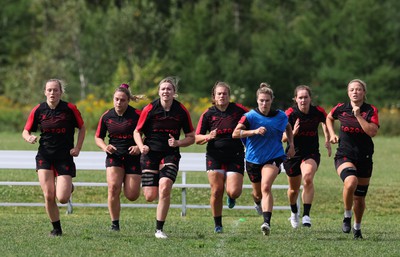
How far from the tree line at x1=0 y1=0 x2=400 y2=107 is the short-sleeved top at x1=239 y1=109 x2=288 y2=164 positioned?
145 feet

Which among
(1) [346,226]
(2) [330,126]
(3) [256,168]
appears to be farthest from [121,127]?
(1) [346,226]

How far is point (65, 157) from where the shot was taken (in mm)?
13195

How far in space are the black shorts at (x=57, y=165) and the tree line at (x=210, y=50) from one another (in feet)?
147

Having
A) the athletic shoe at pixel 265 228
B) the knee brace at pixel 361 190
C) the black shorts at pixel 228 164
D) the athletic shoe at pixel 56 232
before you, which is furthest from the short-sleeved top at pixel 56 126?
the knee brace at pixel 361 190

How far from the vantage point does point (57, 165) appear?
519 inches

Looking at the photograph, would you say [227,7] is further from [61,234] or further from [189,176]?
[61,234]

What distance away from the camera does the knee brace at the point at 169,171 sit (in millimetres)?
13234

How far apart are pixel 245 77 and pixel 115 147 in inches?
2099

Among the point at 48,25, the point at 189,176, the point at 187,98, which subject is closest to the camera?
the point at 189,176

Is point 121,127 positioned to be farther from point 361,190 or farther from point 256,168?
point 361,190

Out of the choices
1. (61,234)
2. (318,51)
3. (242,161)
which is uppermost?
(318,51)

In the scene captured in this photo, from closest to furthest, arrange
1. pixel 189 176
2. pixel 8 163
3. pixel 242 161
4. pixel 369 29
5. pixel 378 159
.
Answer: pixel 242 161, pixel 8 163, pixel 189 176, pixel 378 159, pixel 369 29

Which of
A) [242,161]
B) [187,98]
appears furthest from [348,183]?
[187,98]

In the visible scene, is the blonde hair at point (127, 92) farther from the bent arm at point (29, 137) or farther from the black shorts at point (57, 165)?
the bent arm at point (29, 137)
